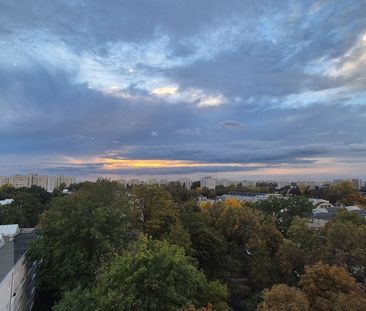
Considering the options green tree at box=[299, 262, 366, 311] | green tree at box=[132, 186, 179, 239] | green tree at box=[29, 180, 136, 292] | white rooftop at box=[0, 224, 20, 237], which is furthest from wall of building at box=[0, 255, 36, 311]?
green tree at box=[299, 262, 366, 311]

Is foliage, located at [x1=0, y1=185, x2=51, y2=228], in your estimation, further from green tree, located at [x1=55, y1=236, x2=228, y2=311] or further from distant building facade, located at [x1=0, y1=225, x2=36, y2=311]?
green tree, located at [x1=55, y1=236, x2=228, y2=311]

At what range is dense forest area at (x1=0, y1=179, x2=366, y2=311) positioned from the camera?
49.8 feet

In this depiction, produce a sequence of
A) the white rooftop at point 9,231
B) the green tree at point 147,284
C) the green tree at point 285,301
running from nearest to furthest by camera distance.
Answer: the green tree at point 285,301
the green tree at point 147,284
the white rooftop at point 9,231

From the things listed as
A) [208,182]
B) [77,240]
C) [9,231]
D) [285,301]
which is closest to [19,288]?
[77,240]

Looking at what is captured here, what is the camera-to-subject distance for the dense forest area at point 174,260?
15172mm

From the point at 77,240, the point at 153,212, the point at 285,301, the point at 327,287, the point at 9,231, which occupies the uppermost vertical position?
the point at 153,212

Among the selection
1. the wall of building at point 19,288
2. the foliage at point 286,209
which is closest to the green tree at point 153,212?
the wall of building at point 19,288

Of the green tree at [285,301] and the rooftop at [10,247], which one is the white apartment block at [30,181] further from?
the green tree at [285,301]

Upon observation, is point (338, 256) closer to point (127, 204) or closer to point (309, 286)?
point (309, 286)

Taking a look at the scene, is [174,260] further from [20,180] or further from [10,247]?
[20,180]

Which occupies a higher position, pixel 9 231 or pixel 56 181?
pixel 56 181

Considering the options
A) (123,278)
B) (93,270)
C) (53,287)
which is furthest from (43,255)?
(123,278)

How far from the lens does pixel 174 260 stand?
15727 mm

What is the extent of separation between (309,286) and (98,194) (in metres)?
18.3
